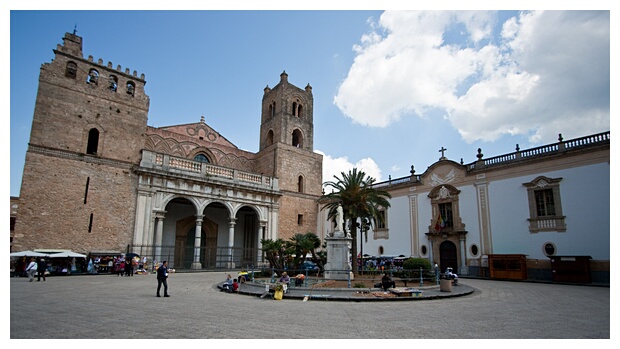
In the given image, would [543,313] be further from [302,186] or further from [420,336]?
[302,186]

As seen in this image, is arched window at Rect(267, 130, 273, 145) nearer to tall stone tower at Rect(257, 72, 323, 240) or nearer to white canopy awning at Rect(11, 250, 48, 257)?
tall stone tower at Rect(257, 72, 323, 240)

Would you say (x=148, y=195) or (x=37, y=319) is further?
(x=148, y=195)

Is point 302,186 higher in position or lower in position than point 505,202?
higher

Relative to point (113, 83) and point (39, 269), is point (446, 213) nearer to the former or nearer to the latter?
point (39, 269)

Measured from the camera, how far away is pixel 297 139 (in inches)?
1411

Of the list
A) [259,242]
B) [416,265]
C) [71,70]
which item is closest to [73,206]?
[71,70]

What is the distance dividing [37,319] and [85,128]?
18553mm

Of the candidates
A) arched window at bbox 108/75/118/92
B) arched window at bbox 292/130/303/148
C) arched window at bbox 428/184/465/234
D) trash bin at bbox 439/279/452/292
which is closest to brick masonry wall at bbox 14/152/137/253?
arched window at bbox 108/75/118/92

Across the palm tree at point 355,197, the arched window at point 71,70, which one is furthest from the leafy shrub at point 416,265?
the arched window at point 71,70

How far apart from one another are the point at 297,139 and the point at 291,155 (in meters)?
3.79

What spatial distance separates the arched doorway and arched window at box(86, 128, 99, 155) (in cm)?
2440

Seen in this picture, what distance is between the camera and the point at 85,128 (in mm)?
22141

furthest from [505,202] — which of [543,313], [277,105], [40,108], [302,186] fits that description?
[40,108]

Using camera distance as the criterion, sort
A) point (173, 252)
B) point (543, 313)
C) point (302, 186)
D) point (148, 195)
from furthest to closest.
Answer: point (302, 186)
point (173, 252)
point (148, 195)
point (543, 313)
